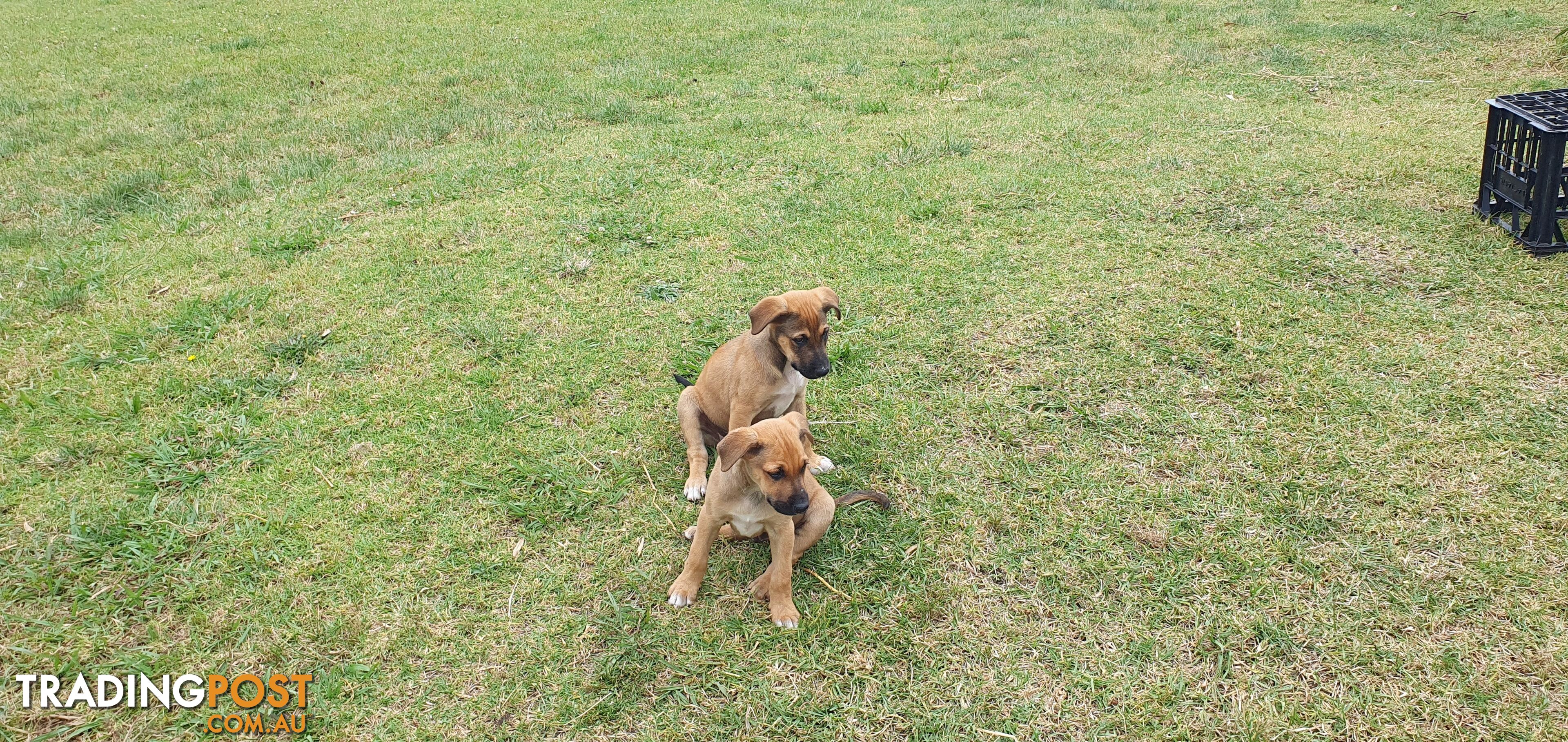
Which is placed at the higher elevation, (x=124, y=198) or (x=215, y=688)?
(x=124, y=198)

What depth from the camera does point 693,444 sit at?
4391mm

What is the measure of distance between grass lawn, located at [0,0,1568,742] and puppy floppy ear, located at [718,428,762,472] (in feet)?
2.26

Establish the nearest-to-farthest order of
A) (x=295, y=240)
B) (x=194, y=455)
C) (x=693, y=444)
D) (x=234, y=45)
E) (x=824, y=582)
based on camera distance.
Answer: (x=824, y=582), (x=693, y=444), (x=194, y=455), (x=295, y=240), (x=234, y=45)

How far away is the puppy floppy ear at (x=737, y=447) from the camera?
3.32 meters

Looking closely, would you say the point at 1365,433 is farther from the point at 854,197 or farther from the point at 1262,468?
the point at 854,197

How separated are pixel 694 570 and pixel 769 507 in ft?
1.42

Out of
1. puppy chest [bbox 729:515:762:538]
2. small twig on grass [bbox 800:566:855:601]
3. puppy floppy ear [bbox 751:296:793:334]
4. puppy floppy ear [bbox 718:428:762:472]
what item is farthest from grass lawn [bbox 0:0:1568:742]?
puppy floppy ear [bbox 751:296:793:334]

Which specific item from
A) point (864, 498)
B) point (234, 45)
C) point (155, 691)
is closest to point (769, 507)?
point (864, 498)

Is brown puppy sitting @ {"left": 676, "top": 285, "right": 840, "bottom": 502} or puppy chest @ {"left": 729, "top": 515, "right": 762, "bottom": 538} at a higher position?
brown puppy sitting @ {"left": 676, "top": 285, "right": 840, "bottom": 502}

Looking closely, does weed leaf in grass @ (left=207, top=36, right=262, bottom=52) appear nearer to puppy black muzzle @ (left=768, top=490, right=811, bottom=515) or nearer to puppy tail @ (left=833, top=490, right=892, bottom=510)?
puppy tail @ (left=833, top=490, right=892, bottom=510)

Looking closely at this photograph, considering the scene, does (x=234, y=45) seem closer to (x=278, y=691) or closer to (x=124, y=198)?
(x=124, y=198)

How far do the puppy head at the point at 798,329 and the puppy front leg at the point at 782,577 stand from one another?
80cm

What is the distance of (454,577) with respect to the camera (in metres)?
3.88

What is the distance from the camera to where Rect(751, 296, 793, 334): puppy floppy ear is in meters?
4.07
